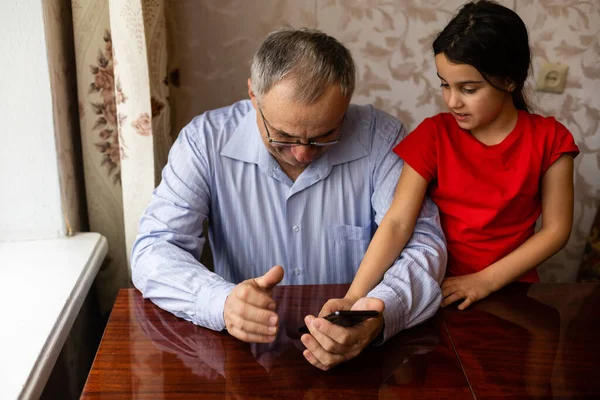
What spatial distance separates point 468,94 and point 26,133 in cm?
108

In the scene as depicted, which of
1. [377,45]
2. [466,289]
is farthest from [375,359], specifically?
[377,45]

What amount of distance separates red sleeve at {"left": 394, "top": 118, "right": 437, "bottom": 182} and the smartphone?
508 mm

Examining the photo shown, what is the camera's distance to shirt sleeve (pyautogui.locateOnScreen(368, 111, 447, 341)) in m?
1.20

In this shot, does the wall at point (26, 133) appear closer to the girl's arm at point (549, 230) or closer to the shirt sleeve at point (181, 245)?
the shirt sleeve at point (181, 245)

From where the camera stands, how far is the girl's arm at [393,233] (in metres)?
1.34

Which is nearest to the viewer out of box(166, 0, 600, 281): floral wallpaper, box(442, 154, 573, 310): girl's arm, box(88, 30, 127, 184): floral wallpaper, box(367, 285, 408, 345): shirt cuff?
box(367, 285, 408, 345): shirt cuff

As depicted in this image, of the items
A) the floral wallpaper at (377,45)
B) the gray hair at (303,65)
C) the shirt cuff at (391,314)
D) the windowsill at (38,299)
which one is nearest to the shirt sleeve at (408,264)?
the shirt cuff at (391,314)

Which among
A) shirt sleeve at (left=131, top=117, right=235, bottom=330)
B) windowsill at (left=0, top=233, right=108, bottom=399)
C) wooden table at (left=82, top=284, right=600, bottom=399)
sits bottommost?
windowsill at (left=0, top=233, right=108, bottom=399)

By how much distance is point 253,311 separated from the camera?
111cm

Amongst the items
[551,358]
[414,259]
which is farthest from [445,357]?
[414,259]

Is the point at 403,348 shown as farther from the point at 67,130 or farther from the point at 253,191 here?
the point at 67,130

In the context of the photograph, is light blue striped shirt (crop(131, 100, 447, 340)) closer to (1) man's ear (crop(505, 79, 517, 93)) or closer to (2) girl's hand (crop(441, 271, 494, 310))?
(2) girl's hand (crop(441, 271, 494, 310))

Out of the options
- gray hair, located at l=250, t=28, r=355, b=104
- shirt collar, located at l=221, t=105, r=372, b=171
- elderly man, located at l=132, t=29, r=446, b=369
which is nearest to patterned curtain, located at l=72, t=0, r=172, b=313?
elderly man, located at l=132, t=29, r=446, b=369

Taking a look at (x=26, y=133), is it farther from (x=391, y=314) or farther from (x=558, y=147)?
(x=558, y=147)
